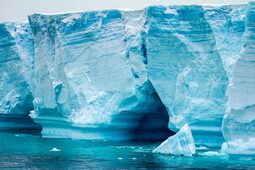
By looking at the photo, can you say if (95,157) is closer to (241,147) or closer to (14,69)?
(241,147)

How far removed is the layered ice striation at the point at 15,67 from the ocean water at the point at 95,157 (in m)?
4.11

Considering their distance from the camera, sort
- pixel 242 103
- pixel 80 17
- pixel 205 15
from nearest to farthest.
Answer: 1. pixel 242 103
2. pixel 205 15
3. pixel 80 17

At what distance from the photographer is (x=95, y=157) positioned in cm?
1377

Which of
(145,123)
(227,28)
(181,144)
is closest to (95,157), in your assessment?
(181,144)

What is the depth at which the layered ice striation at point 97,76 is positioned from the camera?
1642cm

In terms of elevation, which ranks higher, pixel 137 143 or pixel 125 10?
pixel 125 10

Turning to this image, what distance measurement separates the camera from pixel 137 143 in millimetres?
16797

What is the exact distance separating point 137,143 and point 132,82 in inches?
67.7

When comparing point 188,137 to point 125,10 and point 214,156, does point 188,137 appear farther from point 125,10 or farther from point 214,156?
point 125,10

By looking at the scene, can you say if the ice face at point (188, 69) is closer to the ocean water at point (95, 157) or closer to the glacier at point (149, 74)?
the glacier at point (149, 74)

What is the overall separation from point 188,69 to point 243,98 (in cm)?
262

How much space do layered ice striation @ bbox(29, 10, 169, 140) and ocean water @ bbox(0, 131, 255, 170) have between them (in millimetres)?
696

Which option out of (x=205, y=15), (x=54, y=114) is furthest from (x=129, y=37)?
(x=54, y=114)

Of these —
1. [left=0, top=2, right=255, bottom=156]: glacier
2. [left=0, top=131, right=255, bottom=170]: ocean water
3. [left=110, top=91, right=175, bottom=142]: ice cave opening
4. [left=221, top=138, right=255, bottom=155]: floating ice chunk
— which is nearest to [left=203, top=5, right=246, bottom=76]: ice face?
[left=0, top=2, right=255, bottom=156]: glacier
